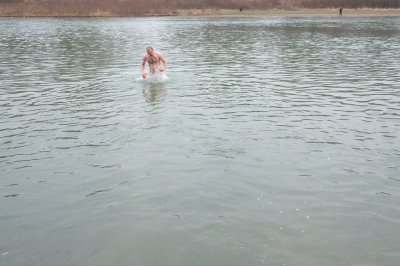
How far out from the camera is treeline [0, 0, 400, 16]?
8444 centimetres

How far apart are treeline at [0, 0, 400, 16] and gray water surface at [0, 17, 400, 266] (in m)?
68.6

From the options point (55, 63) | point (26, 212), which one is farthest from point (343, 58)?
point (26, 212)

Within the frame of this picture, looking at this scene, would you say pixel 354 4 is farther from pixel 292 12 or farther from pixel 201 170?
pixel 201 170

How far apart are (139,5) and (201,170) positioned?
8577 cm

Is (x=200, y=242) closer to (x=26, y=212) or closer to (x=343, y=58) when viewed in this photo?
(x=26, y=212)

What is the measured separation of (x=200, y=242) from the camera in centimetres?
712

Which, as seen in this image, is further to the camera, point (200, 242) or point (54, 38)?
point (54, 38)

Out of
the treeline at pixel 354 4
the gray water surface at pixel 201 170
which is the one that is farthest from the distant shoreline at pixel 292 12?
the gray water surface at pixel 201 170

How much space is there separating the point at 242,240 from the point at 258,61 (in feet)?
73.1

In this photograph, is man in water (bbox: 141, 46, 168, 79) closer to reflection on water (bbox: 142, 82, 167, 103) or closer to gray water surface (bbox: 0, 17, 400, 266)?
gray water surface (bbox: 0, 17, 400, 266)

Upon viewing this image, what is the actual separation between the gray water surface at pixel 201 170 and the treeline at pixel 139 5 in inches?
2701

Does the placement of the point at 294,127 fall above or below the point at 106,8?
below

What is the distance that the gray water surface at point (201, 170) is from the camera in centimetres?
703

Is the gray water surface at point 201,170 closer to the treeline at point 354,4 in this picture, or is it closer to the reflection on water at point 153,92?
the reflection on water at point 153,92
